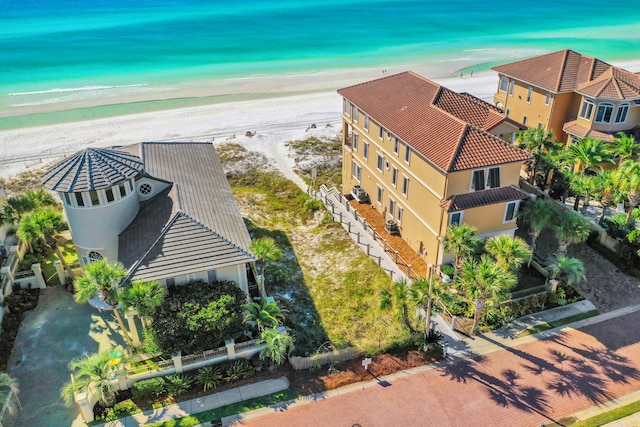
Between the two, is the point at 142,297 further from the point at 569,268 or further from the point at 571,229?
the point at 571,229

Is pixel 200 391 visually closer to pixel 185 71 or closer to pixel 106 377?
pixel 106 377

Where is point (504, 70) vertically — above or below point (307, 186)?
above

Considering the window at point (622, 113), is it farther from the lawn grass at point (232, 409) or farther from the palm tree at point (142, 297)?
the palm tree at point (142, 297)

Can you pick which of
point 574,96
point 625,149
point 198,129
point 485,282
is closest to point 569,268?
point 485,282

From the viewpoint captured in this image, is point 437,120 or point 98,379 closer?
point 98,379

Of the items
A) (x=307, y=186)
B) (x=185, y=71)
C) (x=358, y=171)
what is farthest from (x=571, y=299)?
(x=185, y=71)
